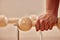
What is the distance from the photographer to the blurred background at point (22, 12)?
0.89 meters

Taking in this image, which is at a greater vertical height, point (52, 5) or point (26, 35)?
point (52, 5)

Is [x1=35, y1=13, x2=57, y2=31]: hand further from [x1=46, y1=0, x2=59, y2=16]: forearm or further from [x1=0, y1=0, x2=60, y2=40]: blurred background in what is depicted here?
[x1=0, y1=0, x2=60, y2=40]: blurred background

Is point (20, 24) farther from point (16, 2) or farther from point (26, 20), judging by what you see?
point (16, 2)

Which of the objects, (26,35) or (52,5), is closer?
(52,5)

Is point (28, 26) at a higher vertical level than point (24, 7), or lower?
lower

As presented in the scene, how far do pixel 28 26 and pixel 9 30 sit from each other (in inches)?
10.8

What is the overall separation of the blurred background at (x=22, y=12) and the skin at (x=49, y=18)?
0.26 m

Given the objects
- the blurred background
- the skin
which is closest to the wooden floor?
the blurred background

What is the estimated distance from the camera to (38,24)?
61 centimetres

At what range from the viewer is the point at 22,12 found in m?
0.89

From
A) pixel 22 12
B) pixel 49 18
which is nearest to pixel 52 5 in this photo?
pixel 49 18

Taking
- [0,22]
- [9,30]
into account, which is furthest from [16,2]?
[0,22]

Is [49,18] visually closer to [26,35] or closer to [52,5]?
[52,5]

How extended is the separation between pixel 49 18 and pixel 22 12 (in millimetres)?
302
